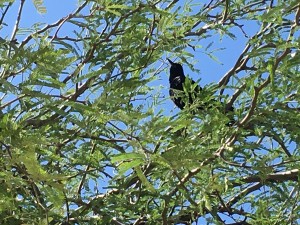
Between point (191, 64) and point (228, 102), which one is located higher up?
point (191, 64)

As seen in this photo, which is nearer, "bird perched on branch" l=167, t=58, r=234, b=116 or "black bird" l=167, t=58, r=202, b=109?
"bird perched on branch" l=167, t=58, r=234, b=116

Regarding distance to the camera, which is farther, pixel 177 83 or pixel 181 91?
pixel 177 83

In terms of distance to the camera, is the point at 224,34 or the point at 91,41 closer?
the point at 91,41

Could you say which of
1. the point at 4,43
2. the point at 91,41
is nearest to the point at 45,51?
the point at 4,43

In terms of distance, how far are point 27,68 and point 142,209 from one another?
86 cm

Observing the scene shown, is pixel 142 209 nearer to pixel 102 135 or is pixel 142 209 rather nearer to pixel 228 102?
pixel 102 135

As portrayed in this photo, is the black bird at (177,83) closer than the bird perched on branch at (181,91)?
No

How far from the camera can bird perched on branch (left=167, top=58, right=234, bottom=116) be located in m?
2.60

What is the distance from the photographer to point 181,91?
287 centimetres

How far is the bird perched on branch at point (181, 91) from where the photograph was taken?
260cm

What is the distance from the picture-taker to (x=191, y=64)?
3.10 meters

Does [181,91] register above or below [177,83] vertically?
below

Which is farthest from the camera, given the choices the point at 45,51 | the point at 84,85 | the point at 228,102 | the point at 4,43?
the point at 228,102

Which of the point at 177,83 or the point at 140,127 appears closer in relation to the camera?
the point at 140,127
